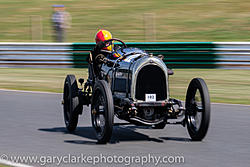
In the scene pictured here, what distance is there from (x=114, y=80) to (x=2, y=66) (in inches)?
451

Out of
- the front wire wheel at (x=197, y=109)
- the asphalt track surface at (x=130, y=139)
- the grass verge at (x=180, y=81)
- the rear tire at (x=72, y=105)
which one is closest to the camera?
the asphalt track surface at (x=130, y=139)

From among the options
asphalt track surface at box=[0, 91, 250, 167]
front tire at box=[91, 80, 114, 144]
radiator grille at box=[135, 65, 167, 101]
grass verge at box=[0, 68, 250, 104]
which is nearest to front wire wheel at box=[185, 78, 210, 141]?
asphalt track surface at box=[0, 91, 250, 167]

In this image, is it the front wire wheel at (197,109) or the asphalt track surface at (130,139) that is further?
the front wire wheel at (197,109)

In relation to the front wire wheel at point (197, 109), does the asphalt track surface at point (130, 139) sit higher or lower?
lower

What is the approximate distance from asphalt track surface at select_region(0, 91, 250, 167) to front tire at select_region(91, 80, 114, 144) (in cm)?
18

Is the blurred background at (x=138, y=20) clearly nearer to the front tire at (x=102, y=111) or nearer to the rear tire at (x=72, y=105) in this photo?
the rear tire at (x=72, y=105)

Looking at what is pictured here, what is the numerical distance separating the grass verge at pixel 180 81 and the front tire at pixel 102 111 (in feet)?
15.5

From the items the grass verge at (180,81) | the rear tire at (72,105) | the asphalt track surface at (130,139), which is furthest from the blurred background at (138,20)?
the rear tire at (72,105)

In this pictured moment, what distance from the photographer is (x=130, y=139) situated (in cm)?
816

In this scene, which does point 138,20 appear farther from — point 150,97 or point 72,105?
point 150,97

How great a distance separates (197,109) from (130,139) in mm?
1116

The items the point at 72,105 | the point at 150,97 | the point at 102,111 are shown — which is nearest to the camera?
the point at 102,111

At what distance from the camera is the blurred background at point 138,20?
24047 mm

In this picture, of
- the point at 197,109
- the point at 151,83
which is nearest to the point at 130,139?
the point at 151,83
